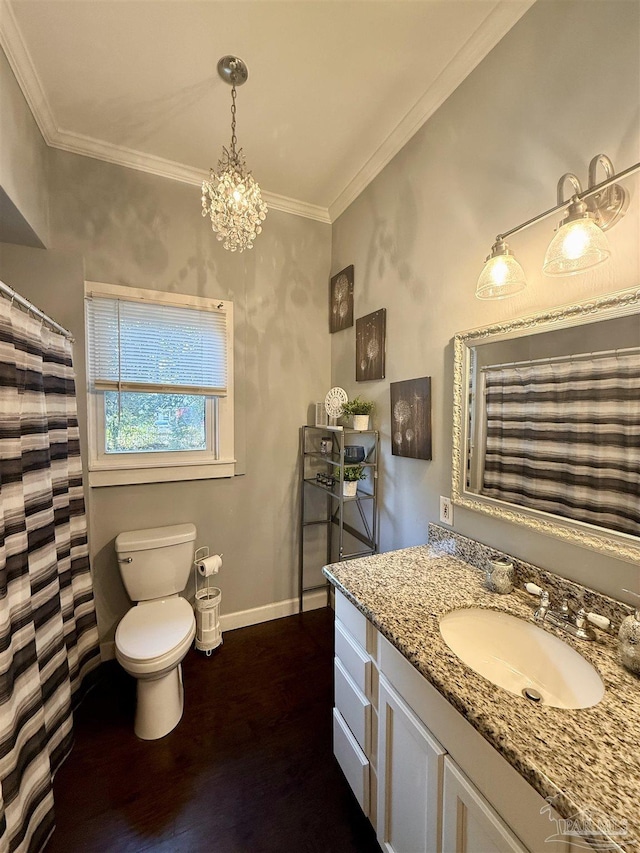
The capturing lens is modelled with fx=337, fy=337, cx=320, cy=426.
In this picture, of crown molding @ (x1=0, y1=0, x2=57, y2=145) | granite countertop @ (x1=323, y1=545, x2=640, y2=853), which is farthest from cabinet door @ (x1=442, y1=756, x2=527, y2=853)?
crown molding @ (x1=0, y1=0, x2=57, y2=145)

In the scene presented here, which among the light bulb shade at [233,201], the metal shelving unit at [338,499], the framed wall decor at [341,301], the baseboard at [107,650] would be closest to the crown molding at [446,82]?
the framed wall decor at [341,301]

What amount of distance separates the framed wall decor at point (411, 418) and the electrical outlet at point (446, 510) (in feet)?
0.72

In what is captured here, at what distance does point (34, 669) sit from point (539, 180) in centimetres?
246

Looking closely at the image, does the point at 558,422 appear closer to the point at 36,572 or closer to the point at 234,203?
the point at 234,203

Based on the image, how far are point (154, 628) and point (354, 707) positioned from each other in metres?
1.04

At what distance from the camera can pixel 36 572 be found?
1.30 m

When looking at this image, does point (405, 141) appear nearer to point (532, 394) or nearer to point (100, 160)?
point (532, 394)

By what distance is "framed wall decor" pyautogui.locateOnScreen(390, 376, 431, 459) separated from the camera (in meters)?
1.67

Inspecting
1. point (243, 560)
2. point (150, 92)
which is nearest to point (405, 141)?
point (150, 92)

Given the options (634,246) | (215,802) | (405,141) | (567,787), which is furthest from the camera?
(405,141)

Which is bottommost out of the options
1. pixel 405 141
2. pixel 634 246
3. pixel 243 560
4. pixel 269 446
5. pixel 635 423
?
pixel 243 560

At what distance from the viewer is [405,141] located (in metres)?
1.75

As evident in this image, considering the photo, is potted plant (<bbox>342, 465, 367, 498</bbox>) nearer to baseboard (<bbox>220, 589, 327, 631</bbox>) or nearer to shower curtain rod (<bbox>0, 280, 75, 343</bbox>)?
baseboard (<bbox>220, 589, 327, 631</bbox>)

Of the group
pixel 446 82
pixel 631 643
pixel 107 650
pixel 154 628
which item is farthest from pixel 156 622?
pixel 446 82
